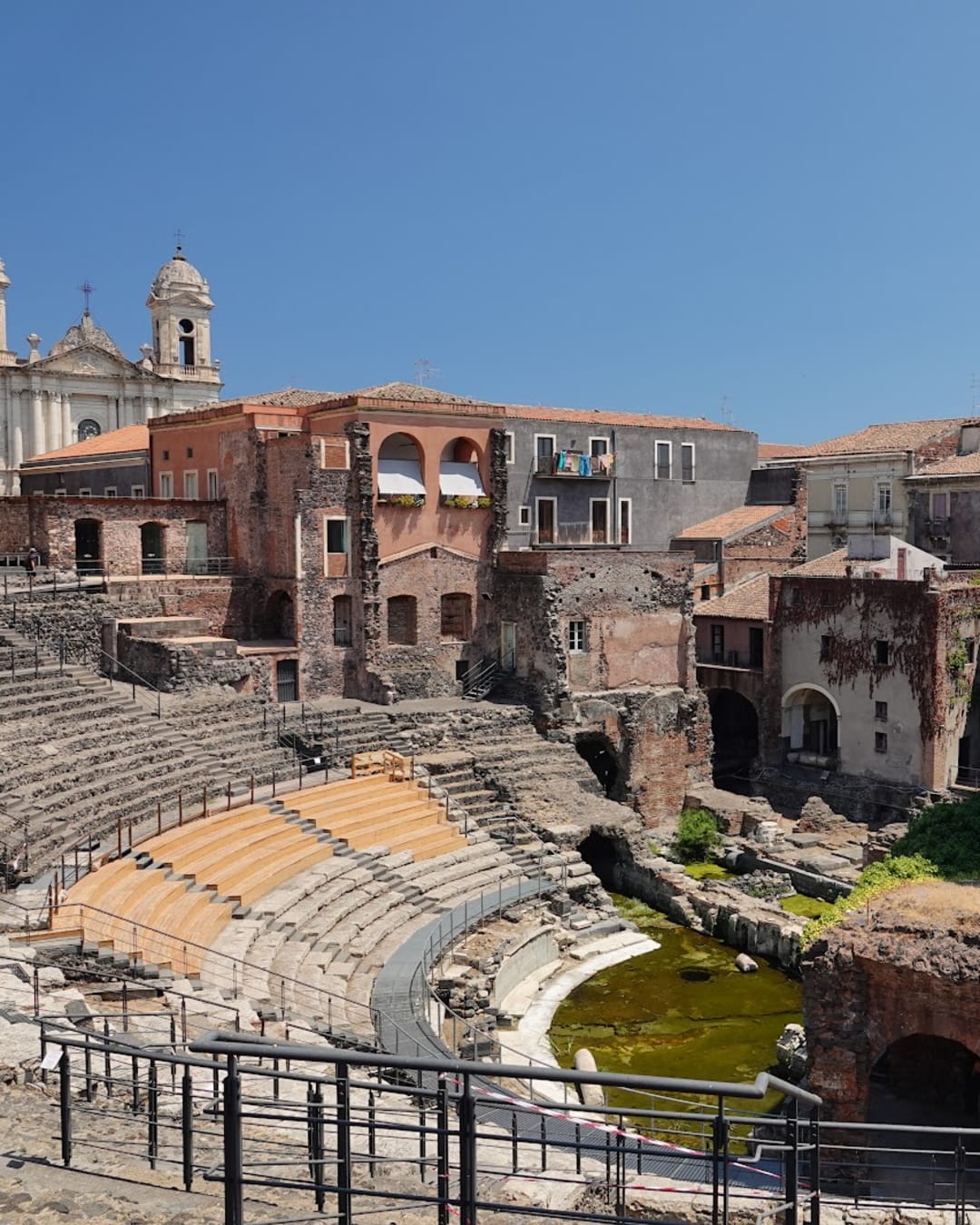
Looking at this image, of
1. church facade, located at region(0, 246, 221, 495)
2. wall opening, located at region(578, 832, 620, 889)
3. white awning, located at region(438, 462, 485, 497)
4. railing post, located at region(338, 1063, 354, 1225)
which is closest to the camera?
railing post, located at region(338, 1063, 354, 1225)

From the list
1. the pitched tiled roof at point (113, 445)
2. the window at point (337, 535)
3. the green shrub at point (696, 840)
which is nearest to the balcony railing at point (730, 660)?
the green shrub at point (696, 840)

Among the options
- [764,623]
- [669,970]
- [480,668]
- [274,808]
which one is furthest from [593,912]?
[764,623]

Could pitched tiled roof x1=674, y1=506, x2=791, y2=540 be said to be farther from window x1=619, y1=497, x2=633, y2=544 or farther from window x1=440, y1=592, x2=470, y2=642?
window x1=440, y1=592, x2=470, y2=642

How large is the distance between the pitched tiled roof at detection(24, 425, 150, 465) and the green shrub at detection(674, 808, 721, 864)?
24012 millimetres

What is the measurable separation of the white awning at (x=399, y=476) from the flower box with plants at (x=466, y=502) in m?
0.88

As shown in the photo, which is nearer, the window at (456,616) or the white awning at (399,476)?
the white awning at (399,476)

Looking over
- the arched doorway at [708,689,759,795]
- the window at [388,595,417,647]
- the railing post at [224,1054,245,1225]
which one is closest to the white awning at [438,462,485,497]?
the window at [388,595,417,647]

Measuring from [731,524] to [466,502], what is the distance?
12954mm

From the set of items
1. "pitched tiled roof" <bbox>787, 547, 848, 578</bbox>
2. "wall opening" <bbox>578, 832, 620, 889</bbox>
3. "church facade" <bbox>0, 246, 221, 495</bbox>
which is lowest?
"wall opening" <bbox>578, 832, 620, 889</bbox>

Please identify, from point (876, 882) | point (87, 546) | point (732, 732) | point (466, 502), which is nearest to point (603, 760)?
point (732, 732)

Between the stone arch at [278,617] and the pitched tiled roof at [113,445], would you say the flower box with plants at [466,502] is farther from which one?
Answer: the pitched tiled roof at [113,445]

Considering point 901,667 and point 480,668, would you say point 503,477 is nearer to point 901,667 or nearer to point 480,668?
point 480,668

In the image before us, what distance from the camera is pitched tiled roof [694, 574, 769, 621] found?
4062cm

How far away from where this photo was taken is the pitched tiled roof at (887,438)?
4450 centimetres
